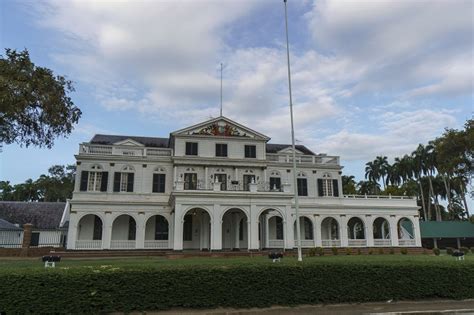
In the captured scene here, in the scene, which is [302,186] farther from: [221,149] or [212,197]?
[212,197]

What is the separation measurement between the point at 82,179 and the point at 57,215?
1298 cm

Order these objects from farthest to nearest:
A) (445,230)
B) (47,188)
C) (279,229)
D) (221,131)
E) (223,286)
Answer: (47,188)
(445,230)
(279,229)
(221,131)
(223,286)

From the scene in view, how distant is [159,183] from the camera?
3388 centimetres

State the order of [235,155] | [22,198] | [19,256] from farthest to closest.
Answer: [22,198] → [235,155] → [19,256]

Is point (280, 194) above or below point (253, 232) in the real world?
above

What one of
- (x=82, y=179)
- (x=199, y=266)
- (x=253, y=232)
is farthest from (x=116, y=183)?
(x=199, y=266)

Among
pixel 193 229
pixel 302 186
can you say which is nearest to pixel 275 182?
pixel 302 186

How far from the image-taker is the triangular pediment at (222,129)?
113ft

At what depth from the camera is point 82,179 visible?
106 ft

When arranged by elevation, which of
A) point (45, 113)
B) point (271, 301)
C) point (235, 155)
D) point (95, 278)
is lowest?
point (271, 301)

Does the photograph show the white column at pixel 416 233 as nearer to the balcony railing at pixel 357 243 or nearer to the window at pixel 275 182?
the balcony railing at pixel 357 243

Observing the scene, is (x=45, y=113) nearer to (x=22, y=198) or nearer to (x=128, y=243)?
(x=128, y=243)

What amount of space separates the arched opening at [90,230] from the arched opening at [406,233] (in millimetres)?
28543

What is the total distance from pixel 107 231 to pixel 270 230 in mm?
14698
